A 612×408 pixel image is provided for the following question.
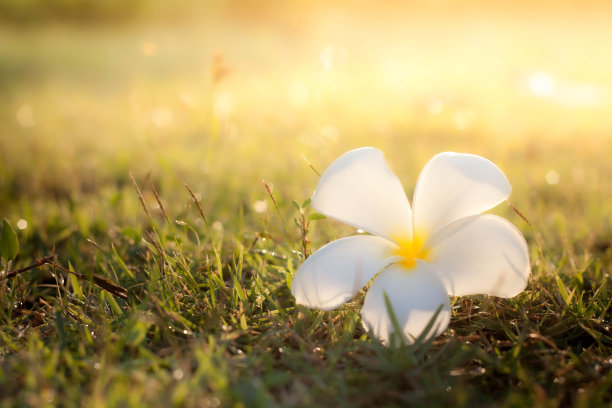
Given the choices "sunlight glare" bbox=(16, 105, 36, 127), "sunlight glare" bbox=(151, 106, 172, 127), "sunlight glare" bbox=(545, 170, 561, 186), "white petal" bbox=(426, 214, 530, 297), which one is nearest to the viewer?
"white petal" bbox=(426, 214, 530, 297)

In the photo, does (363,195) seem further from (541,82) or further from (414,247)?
(541,82)

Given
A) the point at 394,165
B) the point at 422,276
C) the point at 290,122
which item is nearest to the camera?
the point at 422,276

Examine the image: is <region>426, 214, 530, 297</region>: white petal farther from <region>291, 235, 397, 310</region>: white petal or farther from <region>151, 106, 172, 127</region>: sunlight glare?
<region>151, 106, 172, 127</region>: sunlight glare

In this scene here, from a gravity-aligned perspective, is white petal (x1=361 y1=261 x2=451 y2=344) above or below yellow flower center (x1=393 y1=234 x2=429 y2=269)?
below

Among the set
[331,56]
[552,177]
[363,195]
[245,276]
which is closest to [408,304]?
[363,195]

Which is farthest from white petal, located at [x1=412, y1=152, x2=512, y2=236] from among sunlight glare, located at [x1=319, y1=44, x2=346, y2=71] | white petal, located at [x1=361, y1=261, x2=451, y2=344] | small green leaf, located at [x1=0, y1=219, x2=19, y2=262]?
sunlight glare, located at [x1=319, y1=44, x2=346, y2=71]

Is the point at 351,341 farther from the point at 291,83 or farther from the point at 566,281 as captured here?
the point at 291,83

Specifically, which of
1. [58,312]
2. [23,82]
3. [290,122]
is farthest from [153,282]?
[23,82]
